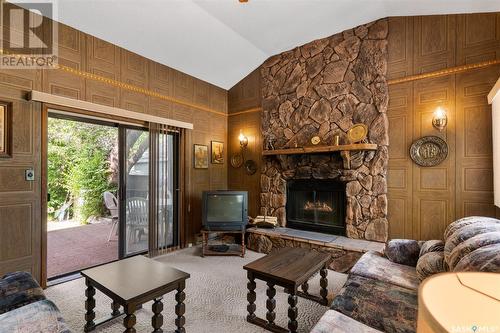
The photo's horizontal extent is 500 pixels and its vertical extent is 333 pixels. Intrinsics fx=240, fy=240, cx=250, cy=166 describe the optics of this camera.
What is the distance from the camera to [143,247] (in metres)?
3.87

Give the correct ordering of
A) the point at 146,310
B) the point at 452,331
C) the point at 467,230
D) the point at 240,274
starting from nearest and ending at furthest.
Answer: the point at 452,331 → the point at 467,230 → the point at 146,310 → the point at 240,274

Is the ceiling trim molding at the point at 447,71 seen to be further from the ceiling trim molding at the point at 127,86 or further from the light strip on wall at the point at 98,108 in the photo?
the light strip on wall at the point at 98,108

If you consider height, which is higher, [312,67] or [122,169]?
[312,67]

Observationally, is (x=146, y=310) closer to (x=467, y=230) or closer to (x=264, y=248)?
(x=264, y=248)

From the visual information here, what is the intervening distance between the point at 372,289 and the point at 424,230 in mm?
1898

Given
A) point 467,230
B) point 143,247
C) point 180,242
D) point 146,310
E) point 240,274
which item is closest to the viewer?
point 467,230

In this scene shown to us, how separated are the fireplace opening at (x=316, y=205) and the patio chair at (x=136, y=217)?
7.89 ft

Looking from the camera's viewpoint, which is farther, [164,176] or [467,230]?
[164,176]

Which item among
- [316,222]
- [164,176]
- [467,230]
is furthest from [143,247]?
[467,230]

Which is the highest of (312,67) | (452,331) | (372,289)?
(312,67)

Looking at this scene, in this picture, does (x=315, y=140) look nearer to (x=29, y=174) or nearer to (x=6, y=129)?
(x=29, y=174)

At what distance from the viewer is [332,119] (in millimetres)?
3846

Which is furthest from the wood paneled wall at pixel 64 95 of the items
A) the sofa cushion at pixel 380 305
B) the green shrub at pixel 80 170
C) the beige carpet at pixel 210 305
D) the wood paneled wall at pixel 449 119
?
the wood paneled wall at pixel 449 119

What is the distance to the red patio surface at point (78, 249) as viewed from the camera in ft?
11.1
